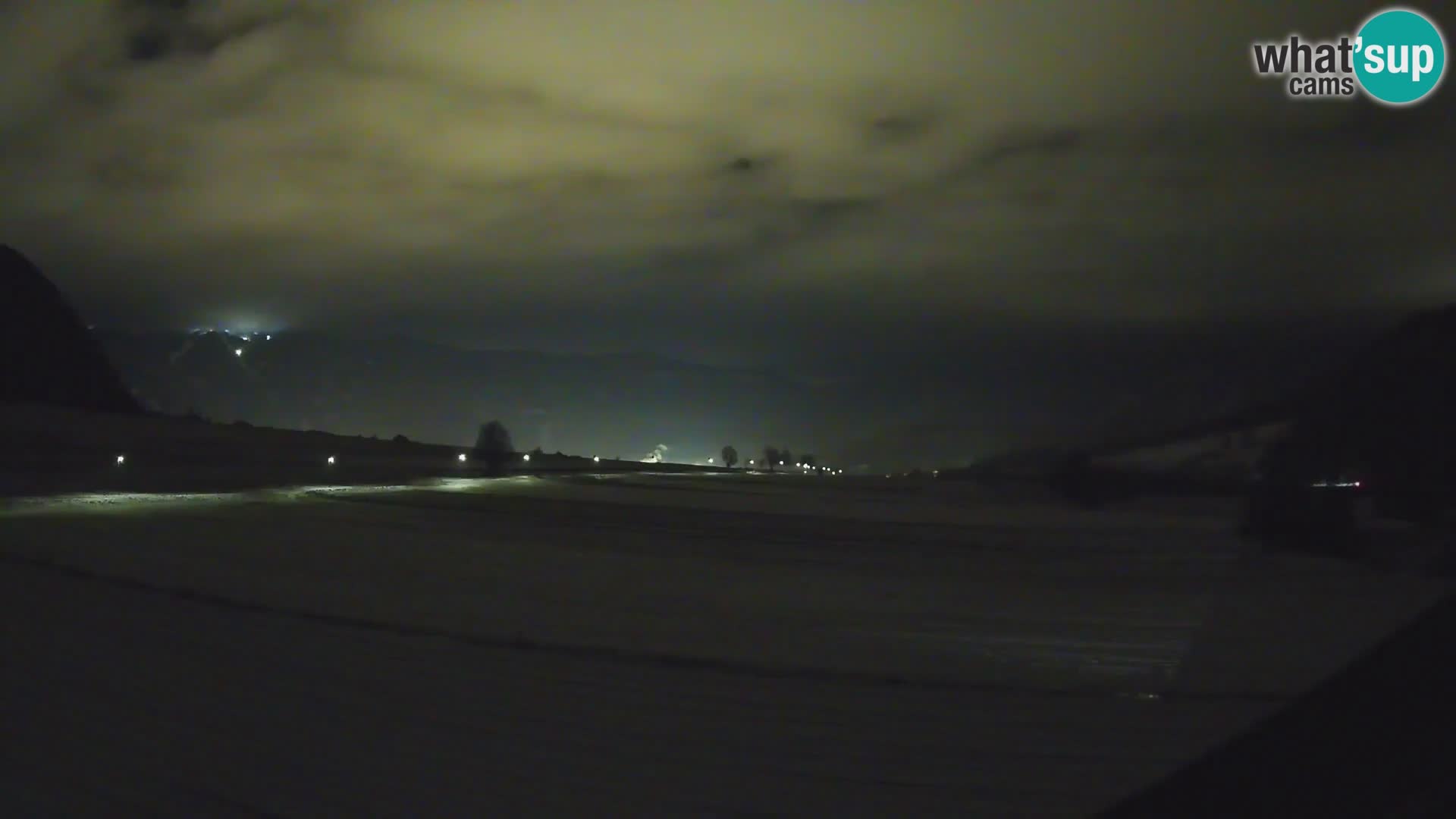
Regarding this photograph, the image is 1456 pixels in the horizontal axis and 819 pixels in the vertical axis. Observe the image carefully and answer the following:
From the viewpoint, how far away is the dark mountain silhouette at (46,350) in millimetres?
55875

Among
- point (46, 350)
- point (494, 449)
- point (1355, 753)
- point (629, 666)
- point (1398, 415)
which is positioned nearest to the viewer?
point (1355, 753)

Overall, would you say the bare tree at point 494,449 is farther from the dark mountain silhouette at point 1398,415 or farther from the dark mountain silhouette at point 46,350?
the dark mountain silhouette at point 46,350

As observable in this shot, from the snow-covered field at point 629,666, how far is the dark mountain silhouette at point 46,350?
50.0 meters

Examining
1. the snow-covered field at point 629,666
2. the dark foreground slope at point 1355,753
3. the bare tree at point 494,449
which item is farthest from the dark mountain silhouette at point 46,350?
the dark foreground slope at point 1355,753

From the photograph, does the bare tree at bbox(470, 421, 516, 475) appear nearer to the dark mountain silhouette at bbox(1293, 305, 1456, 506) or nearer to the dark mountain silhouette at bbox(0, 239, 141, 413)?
the dark mountain silhouette at bbox(1293, 305, 1456, 506)

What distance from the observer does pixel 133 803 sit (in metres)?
4.12

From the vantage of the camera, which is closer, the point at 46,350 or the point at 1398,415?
the point at 1398,415

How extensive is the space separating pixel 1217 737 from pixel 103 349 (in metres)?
75.0

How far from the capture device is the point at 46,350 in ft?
197

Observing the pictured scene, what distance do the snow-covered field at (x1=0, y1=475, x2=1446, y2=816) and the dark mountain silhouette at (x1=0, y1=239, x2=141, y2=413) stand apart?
164 feet

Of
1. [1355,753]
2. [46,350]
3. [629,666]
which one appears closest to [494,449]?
[629,666]

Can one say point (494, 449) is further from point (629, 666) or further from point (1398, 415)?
point (629, 666)

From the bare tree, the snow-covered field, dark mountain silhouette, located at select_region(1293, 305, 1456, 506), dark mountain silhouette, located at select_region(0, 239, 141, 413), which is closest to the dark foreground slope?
the snow-covered field

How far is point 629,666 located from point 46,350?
65.7 meters
